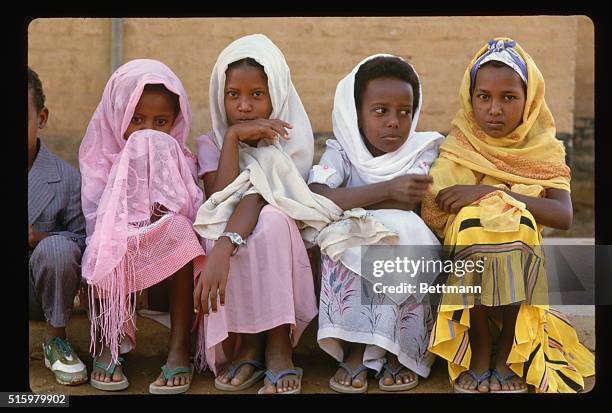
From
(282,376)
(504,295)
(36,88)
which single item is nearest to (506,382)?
(504,295)

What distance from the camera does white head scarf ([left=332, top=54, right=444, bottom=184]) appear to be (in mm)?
3504

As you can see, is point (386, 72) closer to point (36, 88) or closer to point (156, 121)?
point (156, 121)

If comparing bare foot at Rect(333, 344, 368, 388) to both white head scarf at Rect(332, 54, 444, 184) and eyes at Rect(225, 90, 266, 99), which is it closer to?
white head scarf at Rect(332, 54, 444, 184)

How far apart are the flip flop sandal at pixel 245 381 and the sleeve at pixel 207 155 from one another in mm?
809

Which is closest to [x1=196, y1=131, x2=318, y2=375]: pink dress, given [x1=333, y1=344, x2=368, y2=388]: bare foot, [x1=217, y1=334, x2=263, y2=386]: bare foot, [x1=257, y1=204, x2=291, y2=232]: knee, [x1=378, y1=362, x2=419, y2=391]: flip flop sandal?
[x1=257, y1=204, x2=291, y2=232]: knee

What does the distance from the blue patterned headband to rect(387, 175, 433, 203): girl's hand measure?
0.57 m

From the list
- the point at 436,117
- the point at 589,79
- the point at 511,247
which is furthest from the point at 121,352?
the point at 589,79

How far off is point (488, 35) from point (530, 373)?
117 inches

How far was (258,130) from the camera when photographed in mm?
3428

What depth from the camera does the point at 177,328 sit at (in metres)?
3.36

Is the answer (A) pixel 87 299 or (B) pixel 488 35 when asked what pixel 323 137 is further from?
(A) pixel 87 299

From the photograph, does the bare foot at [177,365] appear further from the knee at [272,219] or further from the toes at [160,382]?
the knee at [272,219]

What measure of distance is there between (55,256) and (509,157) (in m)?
1.82

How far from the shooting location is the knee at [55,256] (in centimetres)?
330
